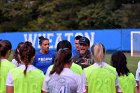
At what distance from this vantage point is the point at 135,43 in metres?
33.4

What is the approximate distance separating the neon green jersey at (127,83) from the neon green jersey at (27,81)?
1.66m

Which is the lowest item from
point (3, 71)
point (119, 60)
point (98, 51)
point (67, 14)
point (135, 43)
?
point (135, 43)

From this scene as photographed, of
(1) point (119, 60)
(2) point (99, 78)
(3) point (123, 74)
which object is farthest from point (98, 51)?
(3) point (123, 74)

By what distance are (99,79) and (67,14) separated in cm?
4711

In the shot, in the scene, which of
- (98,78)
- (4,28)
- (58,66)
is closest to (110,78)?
(98,78)

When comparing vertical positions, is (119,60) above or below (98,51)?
below

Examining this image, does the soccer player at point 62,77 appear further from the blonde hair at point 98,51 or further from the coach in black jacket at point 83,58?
the coach in black jacket at point 83,58

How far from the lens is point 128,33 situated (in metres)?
35.0

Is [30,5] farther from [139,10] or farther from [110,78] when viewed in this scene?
[110,78]

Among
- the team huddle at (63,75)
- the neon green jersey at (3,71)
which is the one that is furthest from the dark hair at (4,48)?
the neon green jersey at (3,71)

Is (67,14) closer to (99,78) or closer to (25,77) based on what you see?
(99,78)

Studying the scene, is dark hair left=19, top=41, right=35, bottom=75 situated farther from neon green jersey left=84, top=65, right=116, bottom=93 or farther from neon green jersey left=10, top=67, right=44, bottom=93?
neon green jersey left=84, top=65, right=116, bottom=93

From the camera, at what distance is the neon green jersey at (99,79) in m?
6.09

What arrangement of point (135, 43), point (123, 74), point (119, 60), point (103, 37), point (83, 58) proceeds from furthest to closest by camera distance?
point (103, 37) → point (135, 43) → point (83, 58) → point (123, 74) → point (119, 60)
